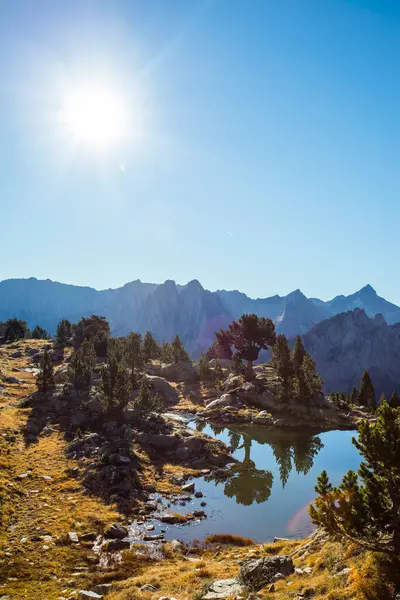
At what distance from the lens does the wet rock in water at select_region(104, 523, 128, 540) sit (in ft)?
95.0

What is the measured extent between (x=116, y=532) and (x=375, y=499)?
72.0ft

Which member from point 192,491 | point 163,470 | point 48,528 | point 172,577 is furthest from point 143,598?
point 163,470

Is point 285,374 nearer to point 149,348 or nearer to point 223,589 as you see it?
point 149,348

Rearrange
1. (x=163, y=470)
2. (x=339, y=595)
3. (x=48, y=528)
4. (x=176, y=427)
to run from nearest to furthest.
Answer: (x=339, y=595) → (x=48, y=528) → (x=163, y=470) → (x=176, y=427)

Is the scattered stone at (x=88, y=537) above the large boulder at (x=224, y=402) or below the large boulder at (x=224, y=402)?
below

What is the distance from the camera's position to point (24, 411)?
205ft

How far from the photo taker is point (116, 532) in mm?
29141

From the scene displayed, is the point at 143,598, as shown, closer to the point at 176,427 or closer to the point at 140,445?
the point at 140,445

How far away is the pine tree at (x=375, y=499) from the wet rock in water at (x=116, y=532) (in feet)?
62.9

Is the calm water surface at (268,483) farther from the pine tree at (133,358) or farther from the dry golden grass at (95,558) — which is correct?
the pine tree at (133,358)

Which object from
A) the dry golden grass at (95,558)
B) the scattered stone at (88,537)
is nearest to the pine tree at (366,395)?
the dry golden grass at (95,558)

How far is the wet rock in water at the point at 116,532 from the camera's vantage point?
29.0 m

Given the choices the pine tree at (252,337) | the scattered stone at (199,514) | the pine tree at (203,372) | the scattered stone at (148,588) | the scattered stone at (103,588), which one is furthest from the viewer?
the pine tree at (203,372)

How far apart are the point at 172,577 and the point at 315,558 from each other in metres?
9.14
